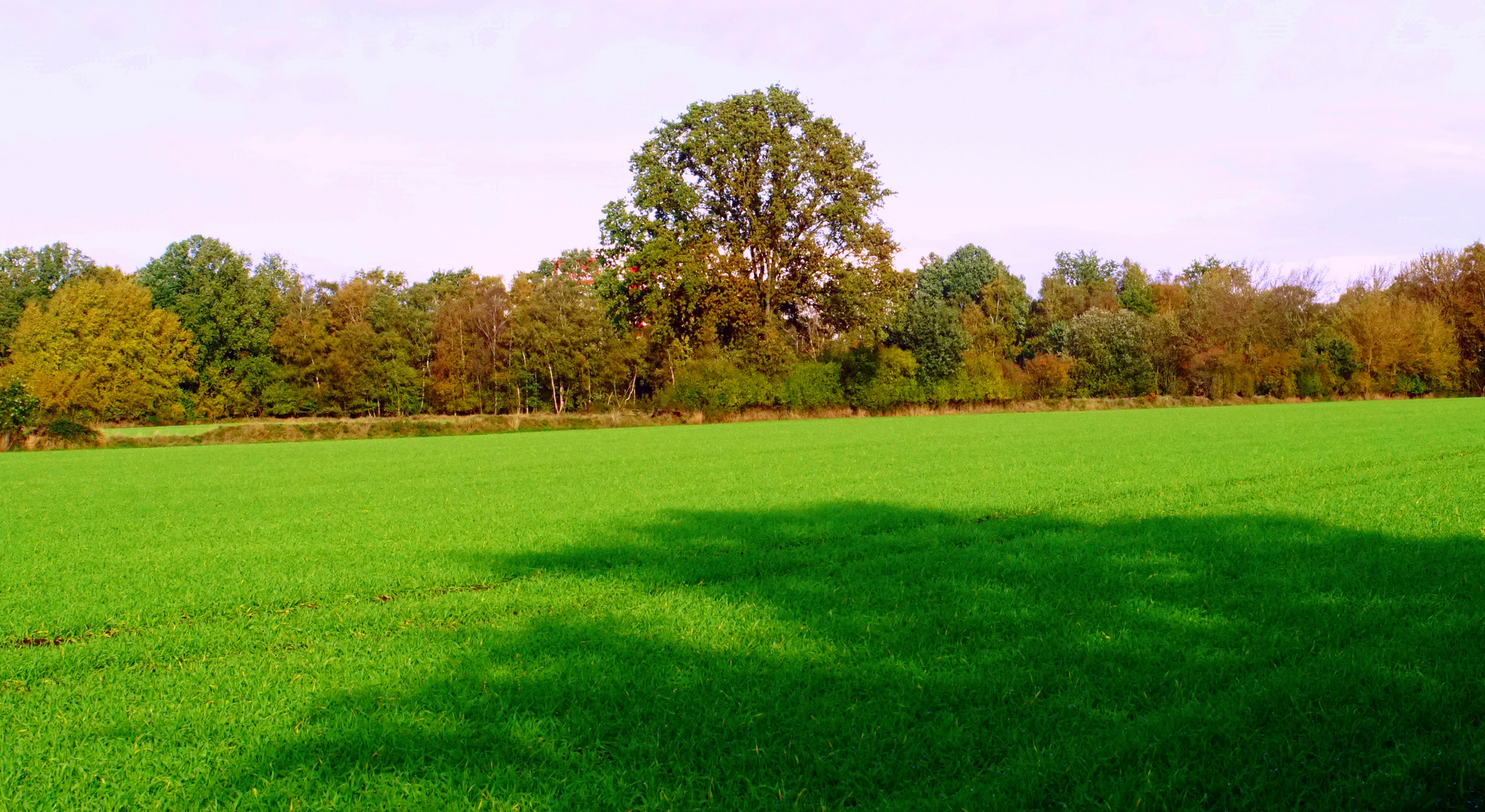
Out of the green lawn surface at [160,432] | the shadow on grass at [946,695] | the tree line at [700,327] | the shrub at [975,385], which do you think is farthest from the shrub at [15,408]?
the shrub at [975,385]

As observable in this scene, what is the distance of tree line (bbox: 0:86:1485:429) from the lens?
141 feet

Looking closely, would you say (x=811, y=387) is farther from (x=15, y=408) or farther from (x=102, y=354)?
(x=102, y=354)

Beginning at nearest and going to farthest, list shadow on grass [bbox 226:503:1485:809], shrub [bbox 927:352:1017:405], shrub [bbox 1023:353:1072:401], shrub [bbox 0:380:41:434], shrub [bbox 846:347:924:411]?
shadow on grass [bbox 226:503:1485:809] → shrub [bbox 0:380:41:434] → shrub [bbox 846:347:924:411] → shrub [bbox 927:352:1017:405] → shrub [bbox 1023:353:1072:401]

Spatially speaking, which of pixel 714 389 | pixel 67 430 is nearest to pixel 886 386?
pixel 714 389

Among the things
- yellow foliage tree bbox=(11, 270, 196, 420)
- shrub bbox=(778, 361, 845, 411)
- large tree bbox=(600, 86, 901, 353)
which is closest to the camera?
large tree bbox=(600, 86, 901, 353)

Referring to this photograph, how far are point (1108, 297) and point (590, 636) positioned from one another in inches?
3210

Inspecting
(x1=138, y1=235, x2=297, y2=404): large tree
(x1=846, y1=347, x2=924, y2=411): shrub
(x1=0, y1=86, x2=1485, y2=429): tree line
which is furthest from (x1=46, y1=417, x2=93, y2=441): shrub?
(x1=846, y1=347, x2=924, y2=411): shrub

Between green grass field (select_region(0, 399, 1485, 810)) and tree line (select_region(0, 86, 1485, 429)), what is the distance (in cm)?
3213

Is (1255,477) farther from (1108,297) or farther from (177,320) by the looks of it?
(1108,297)

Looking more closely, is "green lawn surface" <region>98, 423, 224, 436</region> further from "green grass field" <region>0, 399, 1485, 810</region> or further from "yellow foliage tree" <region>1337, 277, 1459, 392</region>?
"yellow foliage tree" <region>1337, 277, 1459, 392</region>

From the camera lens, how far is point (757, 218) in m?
43.3

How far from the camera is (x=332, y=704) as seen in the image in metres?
4.22

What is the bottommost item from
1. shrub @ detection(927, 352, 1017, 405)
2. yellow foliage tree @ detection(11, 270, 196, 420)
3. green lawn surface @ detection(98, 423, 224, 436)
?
green lawn surface @ detection(98, 423, 224, 436)

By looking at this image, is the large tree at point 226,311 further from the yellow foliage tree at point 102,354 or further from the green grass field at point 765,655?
the green grass field at point 765,655
